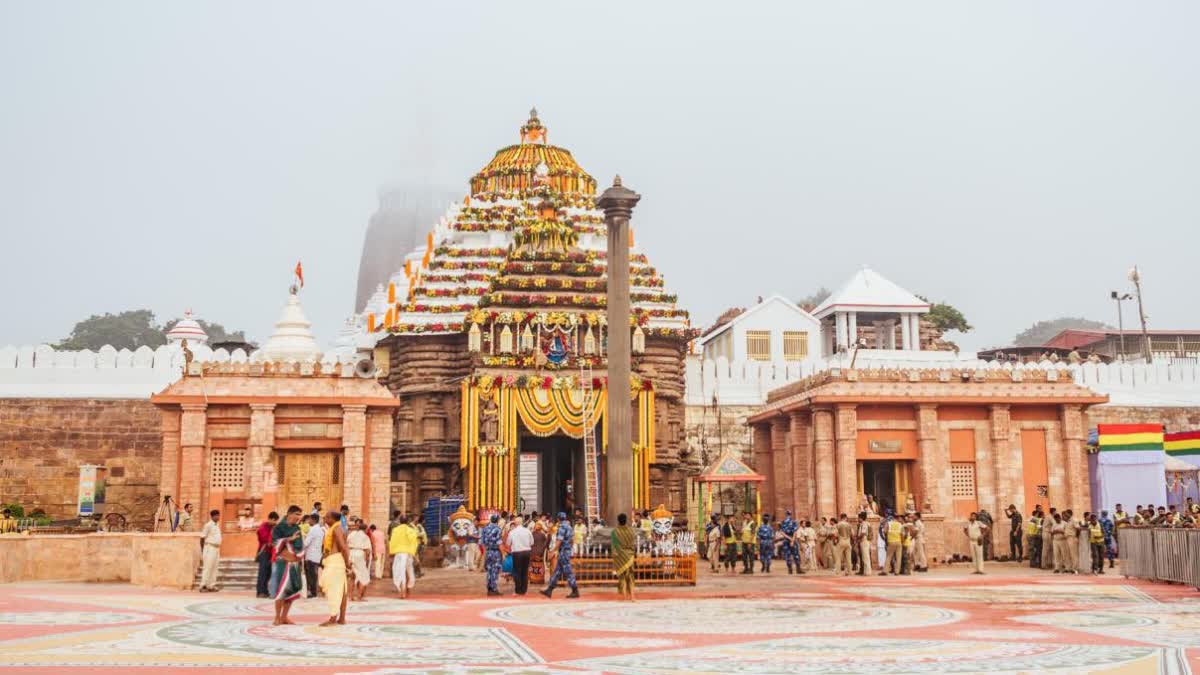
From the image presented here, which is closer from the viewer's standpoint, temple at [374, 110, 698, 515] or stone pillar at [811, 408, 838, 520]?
stone pillar at [811, 408, 838, 520]

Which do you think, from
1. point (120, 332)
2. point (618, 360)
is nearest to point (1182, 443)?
point (618, 360)

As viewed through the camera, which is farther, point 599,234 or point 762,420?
point 599,234

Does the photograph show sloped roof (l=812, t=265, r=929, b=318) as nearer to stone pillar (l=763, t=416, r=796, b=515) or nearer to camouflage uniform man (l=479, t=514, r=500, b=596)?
stone pillar (l=763, t=416, r=796, b=515)

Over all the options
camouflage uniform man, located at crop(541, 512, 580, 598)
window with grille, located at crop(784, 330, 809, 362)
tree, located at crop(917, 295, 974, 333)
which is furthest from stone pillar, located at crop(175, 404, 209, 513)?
tree, located at crop(917, 295, 974, 333)

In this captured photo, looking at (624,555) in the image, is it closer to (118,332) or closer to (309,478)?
Result: (309,478)

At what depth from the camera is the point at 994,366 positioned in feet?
135

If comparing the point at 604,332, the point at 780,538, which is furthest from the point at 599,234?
the point at 780,538

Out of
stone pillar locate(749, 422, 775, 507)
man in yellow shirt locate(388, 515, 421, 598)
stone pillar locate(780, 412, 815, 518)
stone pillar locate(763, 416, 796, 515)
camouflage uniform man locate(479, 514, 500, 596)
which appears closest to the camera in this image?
man in yellow shirt locate(388, 515, 421, 598)

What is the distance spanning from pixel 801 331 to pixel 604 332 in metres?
15.9

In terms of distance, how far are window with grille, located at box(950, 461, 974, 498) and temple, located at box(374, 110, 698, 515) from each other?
26.3ft

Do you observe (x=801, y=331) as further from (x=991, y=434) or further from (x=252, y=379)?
(x=252, y=379)

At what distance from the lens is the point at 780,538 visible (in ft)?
86.3

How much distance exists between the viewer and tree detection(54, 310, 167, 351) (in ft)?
279

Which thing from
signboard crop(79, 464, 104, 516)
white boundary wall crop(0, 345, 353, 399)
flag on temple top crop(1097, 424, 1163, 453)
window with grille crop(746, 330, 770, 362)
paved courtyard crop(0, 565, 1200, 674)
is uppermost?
window with grille crop(746, 330, 770, 362)
